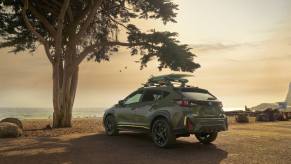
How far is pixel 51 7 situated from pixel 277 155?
14.4 meters

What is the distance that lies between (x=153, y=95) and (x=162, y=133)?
4.95ft

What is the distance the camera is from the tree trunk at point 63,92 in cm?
1991

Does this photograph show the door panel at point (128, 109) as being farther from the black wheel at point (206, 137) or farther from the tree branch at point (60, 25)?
the tree branch at point (60, 25)

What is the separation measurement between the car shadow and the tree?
7746 millimetres

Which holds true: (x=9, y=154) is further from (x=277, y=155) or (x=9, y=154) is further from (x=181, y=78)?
(x=277, y=155)

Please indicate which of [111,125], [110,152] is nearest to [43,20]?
[111,125]

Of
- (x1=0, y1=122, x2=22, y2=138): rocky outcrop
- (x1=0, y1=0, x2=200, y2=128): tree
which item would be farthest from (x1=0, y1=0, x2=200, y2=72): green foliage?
(x1=0, y1=122, x2=22, y2=138): rocky outcrop

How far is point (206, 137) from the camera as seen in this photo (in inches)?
491

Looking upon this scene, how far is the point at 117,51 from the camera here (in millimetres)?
25219

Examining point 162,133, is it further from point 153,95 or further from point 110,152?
point 110,152

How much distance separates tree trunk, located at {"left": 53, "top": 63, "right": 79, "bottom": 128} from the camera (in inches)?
784

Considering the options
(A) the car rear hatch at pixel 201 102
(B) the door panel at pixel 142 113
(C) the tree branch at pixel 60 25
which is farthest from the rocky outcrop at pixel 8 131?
(A) the car rear hatch at pixel 201 102

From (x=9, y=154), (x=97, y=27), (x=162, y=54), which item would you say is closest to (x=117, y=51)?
(x=97, y=27)

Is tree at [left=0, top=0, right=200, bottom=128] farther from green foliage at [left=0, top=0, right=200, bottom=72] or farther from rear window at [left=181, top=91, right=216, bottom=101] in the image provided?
rear window at [left=181, top=91, right=216, bottom=101]
